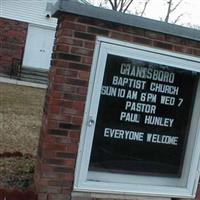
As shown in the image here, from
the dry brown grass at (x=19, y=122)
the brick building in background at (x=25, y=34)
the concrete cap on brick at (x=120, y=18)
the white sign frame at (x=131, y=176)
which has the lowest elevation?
the dry brown grass at (x=19, y=122)

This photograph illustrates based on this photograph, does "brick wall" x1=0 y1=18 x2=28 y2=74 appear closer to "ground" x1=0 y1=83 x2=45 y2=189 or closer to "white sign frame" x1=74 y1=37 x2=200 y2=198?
"ground" x1=0 y1=83 x2=45 y2=189

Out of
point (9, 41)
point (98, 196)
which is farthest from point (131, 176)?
point (9, 41)

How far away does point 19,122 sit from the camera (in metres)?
11.9

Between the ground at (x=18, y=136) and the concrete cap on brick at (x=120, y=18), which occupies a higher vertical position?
the concrete cap on brick at (x=120, y=18)

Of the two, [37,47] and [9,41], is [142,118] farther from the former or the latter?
[37,47]

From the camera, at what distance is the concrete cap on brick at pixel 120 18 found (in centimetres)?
511

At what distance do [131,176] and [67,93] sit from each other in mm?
1207

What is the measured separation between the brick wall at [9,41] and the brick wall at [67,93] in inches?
854

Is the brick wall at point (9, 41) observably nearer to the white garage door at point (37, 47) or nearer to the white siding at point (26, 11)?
the white siding at point (26, 11)

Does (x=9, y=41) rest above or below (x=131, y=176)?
above

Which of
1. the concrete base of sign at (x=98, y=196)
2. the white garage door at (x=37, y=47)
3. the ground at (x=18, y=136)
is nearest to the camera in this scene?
the concrete base of sign at (x=98, y=196)

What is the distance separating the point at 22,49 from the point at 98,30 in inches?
868

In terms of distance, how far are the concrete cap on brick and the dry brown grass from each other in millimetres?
3899

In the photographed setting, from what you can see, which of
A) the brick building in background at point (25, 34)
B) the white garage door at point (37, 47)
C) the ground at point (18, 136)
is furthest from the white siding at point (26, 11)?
the ground at point (18, 136)
